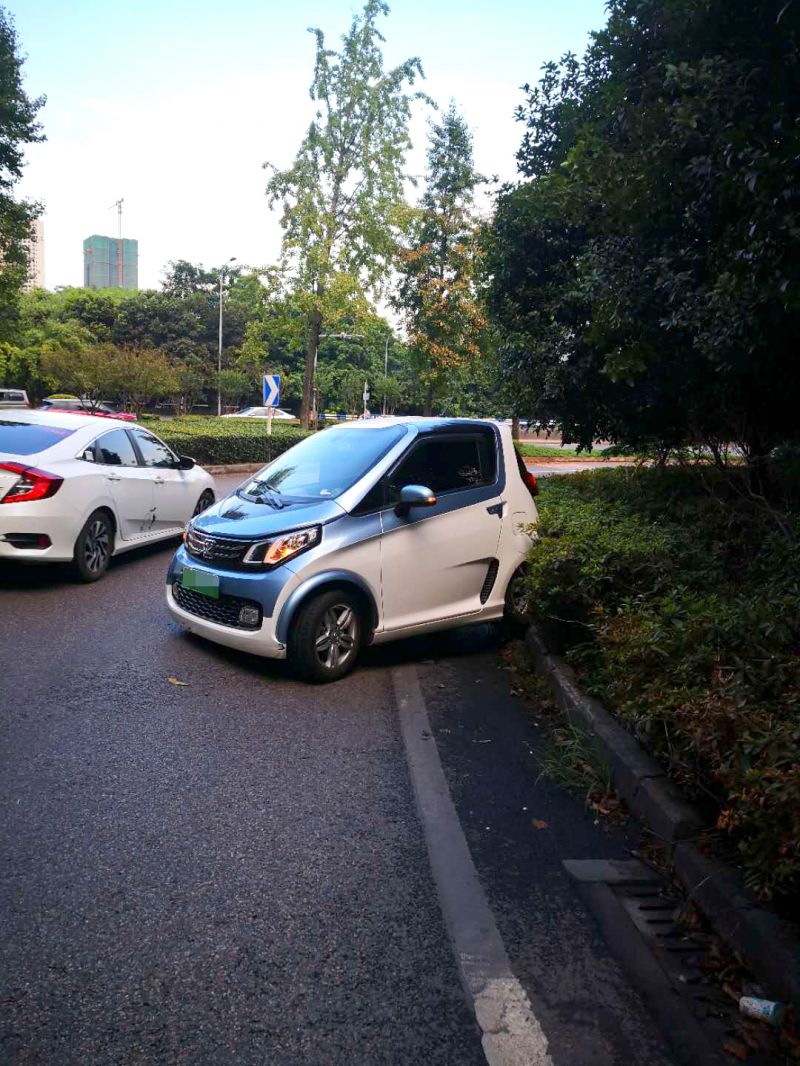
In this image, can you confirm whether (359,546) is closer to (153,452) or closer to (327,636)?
(327,636)

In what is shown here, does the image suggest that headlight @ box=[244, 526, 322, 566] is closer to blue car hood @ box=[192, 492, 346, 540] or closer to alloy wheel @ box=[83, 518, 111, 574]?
blue car hood @ box=[192, 492, 346, 540]

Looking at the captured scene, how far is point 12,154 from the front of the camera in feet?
70.5

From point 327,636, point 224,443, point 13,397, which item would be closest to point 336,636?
point 327,636

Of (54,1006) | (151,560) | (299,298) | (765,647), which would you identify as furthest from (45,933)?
(299,298)

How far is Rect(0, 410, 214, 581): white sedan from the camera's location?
6953mm

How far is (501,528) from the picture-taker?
20.5 ft

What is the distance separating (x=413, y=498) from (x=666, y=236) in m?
2.70

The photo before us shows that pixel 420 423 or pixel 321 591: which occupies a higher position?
pixel 420 423

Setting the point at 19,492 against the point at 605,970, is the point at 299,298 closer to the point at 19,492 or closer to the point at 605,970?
the point at 19,492

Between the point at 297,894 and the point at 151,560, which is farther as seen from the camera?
the point at 151,560


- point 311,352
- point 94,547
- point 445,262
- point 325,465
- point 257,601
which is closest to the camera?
point 257,601

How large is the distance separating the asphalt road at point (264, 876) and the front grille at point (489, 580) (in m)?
0.99

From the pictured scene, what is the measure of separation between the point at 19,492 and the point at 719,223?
5.74m

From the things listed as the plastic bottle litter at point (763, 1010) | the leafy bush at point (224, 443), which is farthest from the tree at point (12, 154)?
the plastic bottle litter at point (763, 1010)
